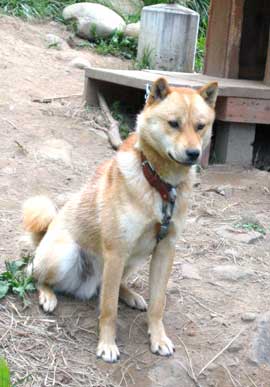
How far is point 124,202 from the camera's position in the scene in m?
3.47

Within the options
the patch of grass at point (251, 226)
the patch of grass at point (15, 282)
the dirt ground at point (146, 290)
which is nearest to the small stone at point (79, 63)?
the dirt ground at point (146, 290)

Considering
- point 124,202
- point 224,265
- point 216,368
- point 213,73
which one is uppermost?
point 213,73

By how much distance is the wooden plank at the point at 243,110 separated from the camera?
651 centimetres

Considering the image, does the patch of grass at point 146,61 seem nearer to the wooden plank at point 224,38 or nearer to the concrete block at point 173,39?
the concrete block at point 173,39

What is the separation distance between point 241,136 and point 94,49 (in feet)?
13.4

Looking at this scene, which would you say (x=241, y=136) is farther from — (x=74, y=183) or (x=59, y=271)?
(x=59, y=271)

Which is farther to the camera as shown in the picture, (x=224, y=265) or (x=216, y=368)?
(x=224, y=265)

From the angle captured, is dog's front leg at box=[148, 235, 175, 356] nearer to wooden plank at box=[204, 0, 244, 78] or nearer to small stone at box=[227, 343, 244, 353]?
small stone at box=[227, 343, 244, 353]

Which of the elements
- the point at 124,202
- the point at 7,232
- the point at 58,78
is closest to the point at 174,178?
the point at 124,202

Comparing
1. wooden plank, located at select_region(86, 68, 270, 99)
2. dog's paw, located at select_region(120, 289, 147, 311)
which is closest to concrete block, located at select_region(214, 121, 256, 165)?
wooden plank, located at select_region(86, 68, 270, 99)

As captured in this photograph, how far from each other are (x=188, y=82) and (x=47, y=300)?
133 inches

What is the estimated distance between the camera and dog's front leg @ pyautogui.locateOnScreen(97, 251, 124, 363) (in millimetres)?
3486

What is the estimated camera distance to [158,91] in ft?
11.5

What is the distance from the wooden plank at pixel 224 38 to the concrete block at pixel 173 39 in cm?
164
